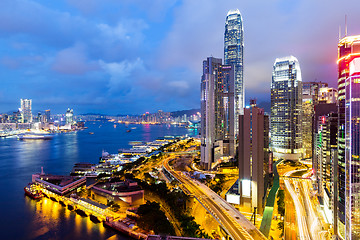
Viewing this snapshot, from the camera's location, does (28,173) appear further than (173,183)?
Yes

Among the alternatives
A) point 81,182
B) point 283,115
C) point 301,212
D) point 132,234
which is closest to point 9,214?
point 81,182

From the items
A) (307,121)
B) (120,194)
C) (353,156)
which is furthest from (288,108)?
(120,194)

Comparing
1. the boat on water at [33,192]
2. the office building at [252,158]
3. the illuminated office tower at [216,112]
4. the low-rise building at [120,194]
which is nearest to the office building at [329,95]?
the illuminated office tower at [216,112]

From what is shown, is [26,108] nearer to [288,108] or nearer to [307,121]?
[288,108]

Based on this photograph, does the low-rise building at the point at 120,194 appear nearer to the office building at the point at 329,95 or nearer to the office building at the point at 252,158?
the office building at the point at 252,158

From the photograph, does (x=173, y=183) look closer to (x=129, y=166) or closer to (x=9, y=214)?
(x=129, y=166)

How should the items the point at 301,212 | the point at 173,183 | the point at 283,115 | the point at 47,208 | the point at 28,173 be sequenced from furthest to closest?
the point at 283,115, the point at 28,173, the point at 173,183, the point at 47,208, the point at 301,212

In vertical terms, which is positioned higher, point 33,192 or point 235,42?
point 235,42
